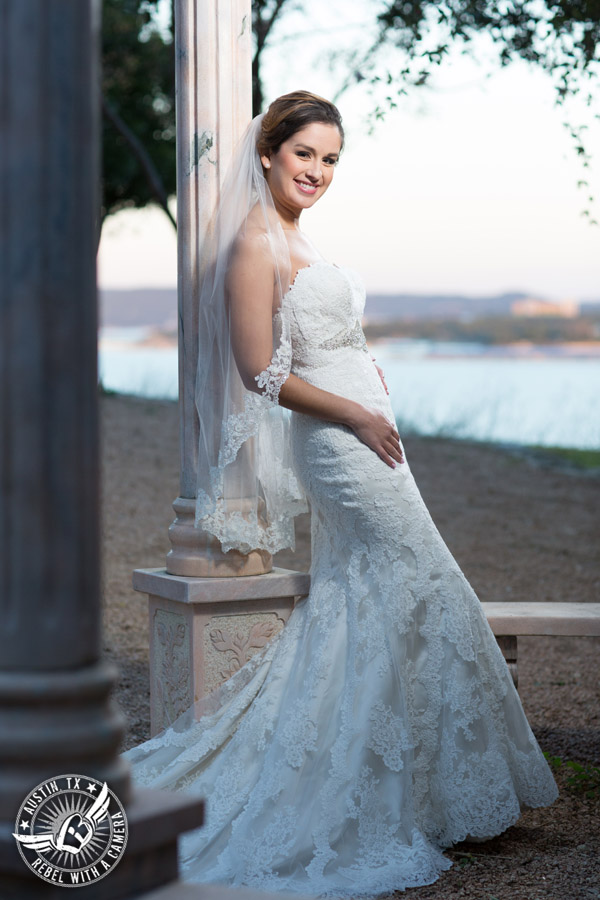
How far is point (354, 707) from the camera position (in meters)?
3.38

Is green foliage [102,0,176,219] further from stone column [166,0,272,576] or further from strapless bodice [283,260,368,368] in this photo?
strapless bodice [283,260,368,368]

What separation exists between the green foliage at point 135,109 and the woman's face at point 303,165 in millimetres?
11819

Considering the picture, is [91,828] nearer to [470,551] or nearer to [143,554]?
[143,554]

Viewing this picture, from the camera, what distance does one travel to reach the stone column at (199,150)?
143 inches

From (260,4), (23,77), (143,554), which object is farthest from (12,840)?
(260,4)

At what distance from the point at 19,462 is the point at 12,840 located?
0.55 metres

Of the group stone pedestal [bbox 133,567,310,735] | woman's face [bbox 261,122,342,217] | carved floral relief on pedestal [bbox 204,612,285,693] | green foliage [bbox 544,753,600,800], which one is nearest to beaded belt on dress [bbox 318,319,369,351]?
woman's face [bbox 261,122,342,217]

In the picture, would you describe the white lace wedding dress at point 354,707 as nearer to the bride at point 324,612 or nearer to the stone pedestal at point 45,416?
the bride at point 324,612

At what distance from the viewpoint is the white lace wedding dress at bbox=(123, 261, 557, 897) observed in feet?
10.7

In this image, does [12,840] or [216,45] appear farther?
[216,45]

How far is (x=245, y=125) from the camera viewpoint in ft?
12.2

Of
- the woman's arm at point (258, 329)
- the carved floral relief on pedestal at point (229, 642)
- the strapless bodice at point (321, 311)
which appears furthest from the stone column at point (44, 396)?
the carved floral relief on pedestal at point (229, 642)

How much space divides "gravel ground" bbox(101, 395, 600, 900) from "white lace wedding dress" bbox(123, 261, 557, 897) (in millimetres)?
195

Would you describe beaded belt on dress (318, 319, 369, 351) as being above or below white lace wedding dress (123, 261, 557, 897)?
above
